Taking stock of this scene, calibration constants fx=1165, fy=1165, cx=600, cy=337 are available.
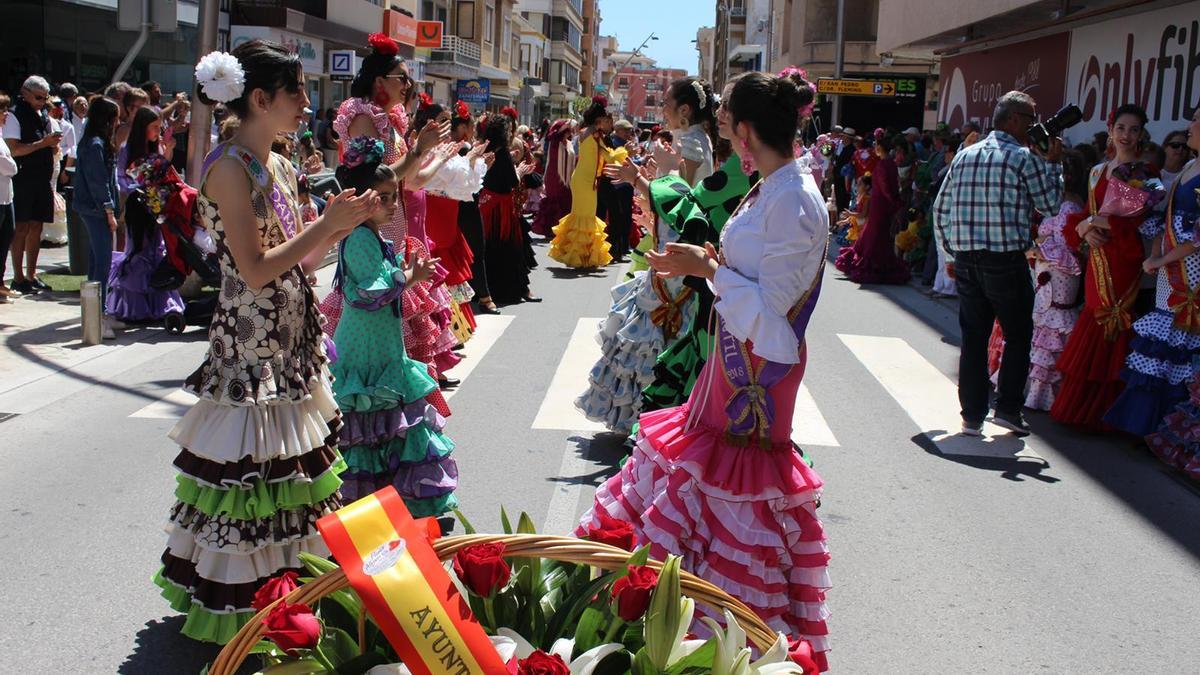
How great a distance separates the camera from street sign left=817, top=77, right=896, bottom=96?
31.7m

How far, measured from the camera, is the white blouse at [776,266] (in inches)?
146

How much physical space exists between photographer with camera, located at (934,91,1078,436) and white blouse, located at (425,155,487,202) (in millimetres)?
3439

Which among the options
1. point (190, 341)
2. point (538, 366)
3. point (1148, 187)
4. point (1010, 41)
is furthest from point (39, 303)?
point (1010, 41)

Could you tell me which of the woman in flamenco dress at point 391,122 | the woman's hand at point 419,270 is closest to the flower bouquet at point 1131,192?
the woman in flamenco dress at point 391,122

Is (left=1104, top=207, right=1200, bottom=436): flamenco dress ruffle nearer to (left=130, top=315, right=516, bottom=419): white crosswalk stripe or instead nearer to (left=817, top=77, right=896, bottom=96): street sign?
(left=130, top=315, right=516, bottom=419): white crosswalk stripe

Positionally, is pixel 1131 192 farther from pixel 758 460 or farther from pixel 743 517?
pixel 743 517

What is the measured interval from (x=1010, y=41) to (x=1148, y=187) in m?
12.1

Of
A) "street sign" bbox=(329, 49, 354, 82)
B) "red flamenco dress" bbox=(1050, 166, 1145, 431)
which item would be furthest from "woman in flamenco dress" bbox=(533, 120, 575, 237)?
"red flamenco dress" bbox=(1050, 166, 1145, 431)

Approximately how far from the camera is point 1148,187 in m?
7.38

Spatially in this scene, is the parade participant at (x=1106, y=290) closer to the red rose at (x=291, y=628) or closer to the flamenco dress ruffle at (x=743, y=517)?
the flamenco dress ruffle at (x=743, y=517)

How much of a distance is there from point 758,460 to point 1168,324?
451 centimetres

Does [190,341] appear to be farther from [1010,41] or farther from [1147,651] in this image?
[1010,41]

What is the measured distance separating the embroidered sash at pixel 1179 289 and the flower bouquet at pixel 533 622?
5353 millimetres

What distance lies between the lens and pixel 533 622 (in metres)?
2.77
